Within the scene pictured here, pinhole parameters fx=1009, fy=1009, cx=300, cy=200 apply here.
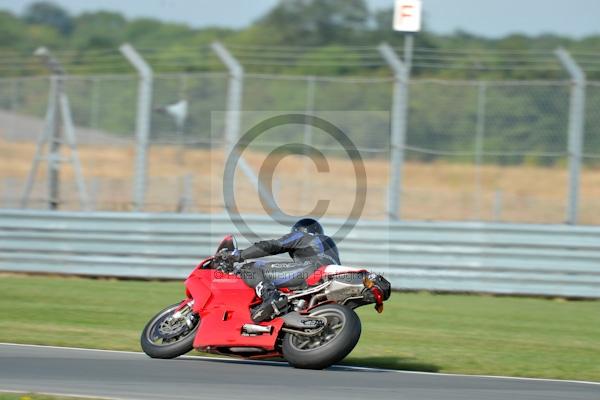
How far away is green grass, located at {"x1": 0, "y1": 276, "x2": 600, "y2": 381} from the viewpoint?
29.6 ft

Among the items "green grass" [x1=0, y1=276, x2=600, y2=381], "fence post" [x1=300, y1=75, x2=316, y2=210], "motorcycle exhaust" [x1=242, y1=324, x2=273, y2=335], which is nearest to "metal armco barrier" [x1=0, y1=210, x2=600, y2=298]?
"green grass" [x1=0, y1=276, x2=600, y2=381]

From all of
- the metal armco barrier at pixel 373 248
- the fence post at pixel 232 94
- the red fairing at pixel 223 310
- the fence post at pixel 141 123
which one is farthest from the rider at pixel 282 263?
the fence post at pixel 141 123

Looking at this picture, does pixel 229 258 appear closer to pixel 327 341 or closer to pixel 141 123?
pixel 327 341

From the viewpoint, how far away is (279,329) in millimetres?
8117

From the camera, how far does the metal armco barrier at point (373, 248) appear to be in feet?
44.2

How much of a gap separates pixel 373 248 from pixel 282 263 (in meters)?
Result: 5.45

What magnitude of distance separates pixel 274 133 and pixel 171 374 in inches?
434

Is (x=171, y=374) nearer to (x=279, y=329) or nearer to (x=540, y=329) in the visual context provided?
(x=279, y=329)

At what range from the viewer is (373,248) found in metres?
13.8

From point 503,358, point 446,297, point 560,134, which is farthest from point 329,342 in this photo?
point 560,134

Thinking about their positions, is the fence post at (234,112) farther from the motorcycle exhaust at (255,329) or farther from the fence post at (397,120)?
the motorcycle exhaust at (255,329)

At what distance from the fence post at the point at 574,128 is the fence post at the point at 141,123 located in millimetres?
5986

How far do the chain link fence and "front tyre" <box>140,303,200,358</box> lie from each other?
586 centimetres

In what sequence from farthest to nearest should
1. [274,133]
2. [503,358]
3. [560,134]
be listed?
[274,133], [560,134], [503,358]
